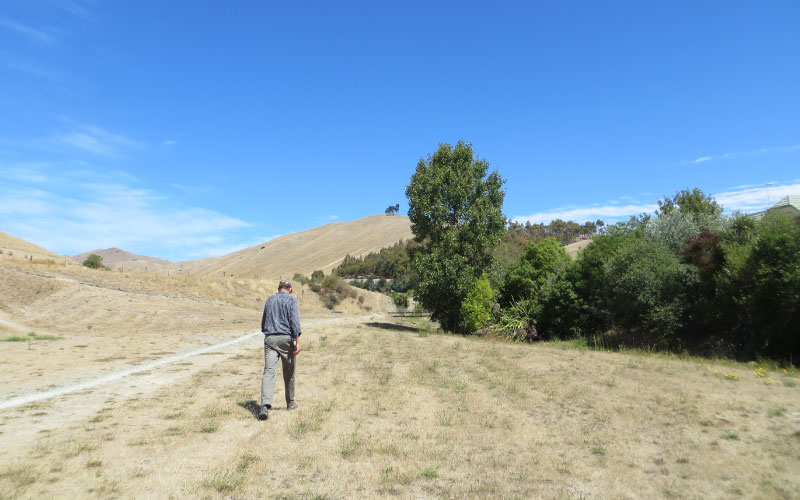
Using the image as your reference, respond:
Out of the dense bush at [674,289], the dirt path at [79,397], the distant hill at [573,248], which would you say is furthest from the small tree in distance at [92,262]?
the distant hill at [573,248]

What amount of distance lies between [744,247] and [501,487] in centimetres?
2230

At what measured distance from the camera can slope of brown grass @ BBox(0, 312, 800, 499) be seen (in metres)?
5.21

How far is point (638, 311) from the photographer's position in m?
27.5

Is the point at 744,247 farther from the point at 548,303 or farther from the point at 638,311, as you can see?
the point at 548,303

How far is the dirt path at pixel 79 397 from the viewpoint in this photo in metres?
6.83

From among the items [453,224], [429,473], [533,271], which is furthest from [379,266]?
[429,473]

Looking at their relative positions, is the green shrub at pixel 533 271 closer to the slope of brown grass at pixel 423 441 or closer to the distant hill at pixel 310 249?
the slope of brown grass at pixel 423 441

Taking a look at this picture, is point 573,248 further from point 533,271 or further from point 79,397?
point 79,397

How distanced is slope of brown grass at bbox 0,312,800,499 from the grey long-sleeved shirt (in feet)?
4.95

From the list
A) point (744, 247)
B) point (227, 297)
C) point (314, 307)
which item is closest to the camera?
point (744, 247)

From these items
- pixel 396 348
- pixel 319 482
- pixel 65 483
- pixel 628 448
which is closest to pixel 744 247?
pixel 396 348

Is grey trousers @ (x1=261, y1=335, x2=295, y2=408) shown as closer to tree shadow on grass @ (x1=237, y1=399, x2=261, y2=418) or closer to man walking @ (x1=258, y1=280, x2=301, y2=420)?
man walking @ (x1=258, y1=280, x2=301, y2=420)

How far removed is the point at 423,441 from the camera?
6941mm

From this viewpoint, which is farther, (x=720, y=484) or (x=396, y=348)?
(x=396, y=348)
